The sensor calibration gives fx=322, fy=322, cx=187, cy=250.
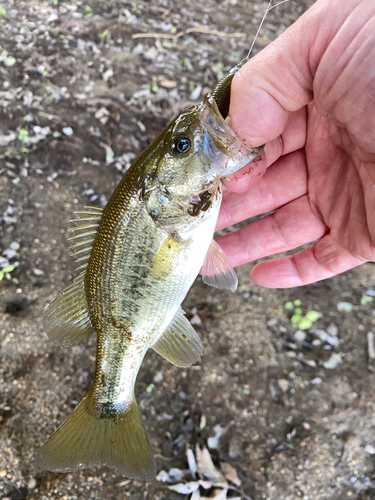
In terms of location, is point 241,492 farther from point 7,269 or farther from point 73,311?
point 7,269

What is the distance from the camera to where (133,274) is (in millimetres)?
1961

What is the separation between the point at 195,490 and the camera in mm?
2582

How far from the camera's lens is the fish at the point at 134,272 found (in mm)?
1840

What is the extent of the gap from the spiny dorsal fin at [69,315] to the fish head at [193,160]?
0.75m

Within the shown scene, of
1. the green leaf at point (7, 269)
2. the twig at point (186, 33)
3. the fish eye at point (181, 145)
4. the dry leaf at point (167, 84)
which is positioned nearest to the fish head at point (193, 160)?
the fish eye at point (181, 145)

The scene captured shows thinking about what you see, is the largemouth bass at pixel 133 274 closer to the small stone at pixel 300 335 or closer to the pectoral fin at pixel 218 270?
the pectoral fin at pixel 218 270

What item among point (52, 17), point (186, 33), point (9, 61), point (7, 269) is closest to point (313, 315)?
point (7, 269)

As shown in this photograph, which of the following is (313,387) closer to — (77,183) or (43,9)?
(77,183)

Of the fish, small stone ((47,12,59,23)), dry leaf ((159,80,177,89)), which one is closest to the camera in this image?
the fish

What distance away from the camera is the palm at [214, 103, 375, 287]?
88.2 inches

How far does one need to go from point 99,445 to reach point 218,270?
4.36 ft

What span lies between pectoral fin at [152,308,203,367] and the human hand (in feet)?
2.65

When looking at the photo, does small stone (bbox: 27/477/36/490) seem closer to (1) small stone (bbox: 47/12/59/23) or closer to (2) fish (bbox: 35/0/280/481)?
(2) fish (bbox: 35/0/280/481)

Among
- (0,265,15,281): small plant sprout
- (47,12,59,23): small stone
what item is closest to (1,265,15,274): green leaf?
(0,265,15,281): small plant sprout
